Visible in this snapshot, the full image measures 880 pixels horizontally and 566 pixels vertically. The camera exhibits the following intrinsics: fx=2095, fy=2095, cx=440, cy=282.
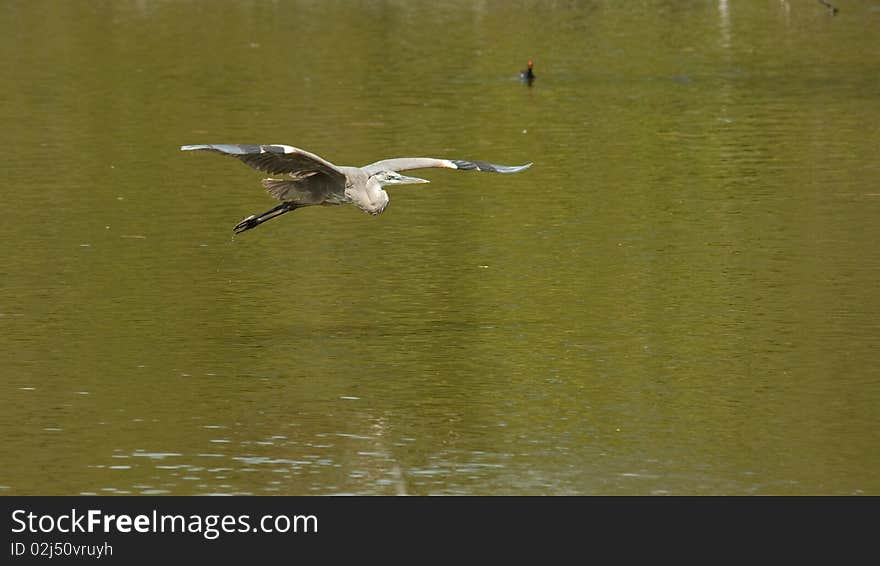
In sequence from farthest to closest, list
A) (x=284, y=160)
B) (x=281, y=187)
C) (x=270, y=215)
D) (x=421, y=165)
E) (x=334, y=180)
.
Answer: (x=270, y=215) → (x=281, y=187) → (x=334, y=180) → (x=421, y=165) → (x=284, y=160)

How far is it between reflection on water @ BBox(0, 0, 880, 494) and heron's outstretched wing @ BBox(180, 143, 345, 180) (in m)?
2.22

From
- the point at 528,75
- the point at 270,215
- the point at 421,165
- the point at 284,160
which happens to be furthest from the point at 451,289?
the point at 528,75

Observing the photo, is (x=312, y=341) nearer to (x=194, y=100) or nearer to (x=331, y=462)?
(x=331, y=462)

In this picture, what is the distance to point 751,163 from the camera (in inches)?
1553

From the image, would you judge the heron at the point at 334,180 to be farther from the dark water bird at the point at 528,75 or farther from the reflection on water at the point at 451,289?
the dark water bird at the point at 528,75

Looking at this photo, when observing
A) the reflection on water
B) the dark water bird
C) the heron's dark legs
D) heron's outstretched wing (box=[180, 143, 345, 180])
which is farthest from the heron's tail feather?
the dark water bird

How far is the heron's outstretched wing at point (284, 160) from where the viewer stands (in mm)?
22228

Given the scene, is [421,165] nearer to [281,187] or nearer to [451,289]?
[281,187]

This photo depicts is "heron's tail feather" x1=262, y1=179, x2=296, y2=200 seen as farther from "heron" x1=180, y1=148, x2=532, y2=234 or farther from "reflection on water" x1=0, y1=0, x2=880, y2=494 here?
"reflection on water" x1=0, y1=0, x2=880, y2=494

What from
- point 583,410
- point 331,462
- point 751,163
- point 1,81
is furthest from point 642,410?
point 1,81

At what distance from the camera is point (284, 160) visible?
23.5 meters

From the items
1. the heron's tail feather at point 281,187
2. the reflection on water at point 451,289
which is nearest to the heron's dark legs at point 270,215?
the heron's tail feather at point 281,187

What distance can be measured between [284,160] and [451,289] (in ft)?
18.1
